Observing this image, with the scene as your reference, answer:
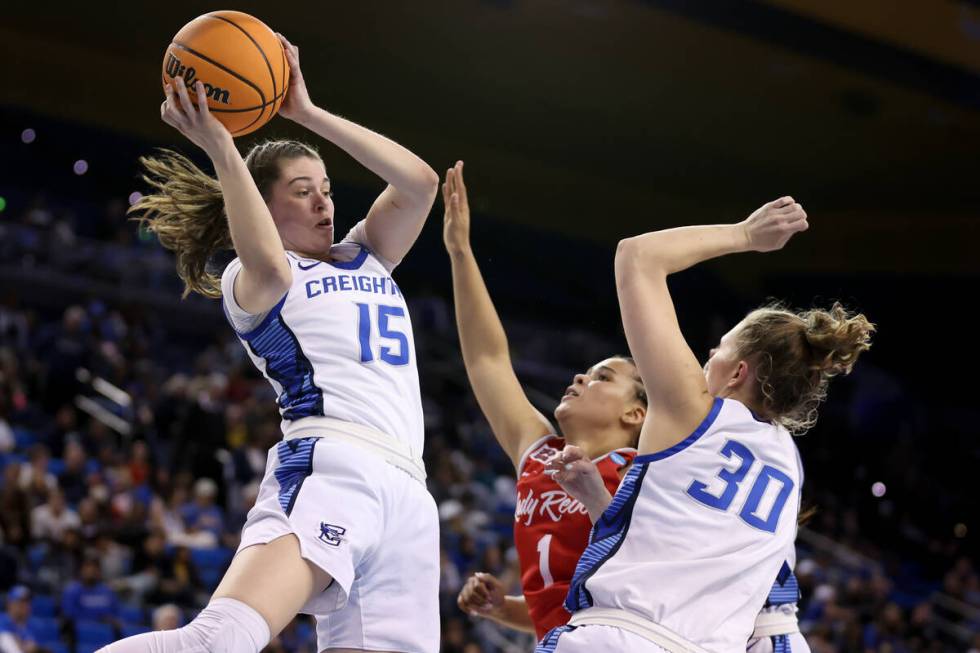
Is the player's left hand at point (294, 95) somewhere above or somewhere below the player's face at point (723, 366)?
above

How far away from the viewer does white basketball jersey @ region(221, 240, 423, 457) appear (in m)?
3.39

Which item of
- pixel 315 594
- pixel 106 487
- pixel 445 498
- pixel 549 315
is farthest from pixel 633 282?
pixel 549 315

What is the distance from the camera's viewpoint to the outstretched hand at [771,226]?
319 centimetres

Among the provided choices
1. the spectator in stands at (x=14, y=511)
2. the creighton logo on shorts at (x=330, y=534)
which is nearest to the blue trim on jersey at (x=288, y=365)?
the creighton logo on shorts at (x=330, y=534)

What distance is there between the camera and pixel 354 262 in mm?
3686

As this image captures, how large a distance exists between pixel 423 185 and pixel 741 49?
470 inches

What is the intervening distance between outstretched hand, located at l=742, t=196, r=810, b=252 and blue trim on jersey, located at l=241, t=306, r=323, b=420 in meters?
1.29

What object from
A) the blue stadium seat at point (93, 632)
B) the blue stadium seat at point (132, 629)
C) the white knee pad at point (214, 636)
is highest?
the white knee pad at point (214, 636)

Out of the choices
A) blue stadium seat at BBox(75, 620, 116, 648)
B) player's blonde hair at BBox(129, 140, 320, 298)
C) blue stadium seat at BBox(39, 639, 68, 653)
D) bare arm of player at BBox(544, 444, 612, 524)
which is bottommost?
blue stadium seat at BBox(39, 639, 68, 653)

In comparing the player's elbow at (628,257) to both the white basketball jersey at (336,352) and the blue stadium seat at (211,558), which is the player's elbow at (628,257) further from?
the blue stadium seat at (211,558)

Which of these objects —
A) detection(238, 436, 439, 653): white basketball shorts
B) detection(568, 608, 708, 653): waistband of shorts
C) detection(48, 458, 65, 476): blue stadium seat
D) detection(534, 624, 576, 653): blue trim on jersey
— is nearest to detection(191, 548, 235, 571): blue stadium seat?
detection(48, 458, 65, 476): blue stadium seat

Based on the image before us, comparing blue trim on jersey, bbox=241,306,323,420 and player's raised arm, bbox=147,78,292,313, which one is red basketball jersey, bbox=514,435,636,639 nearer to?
blue trim on jersey, bbox=241,306,323,420

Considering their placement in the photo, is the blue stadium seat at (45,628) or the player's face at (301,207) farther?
the blue stadium seat at (45,628)

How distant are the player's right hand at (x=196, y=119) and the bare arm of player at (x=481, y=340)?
48.4 inches
